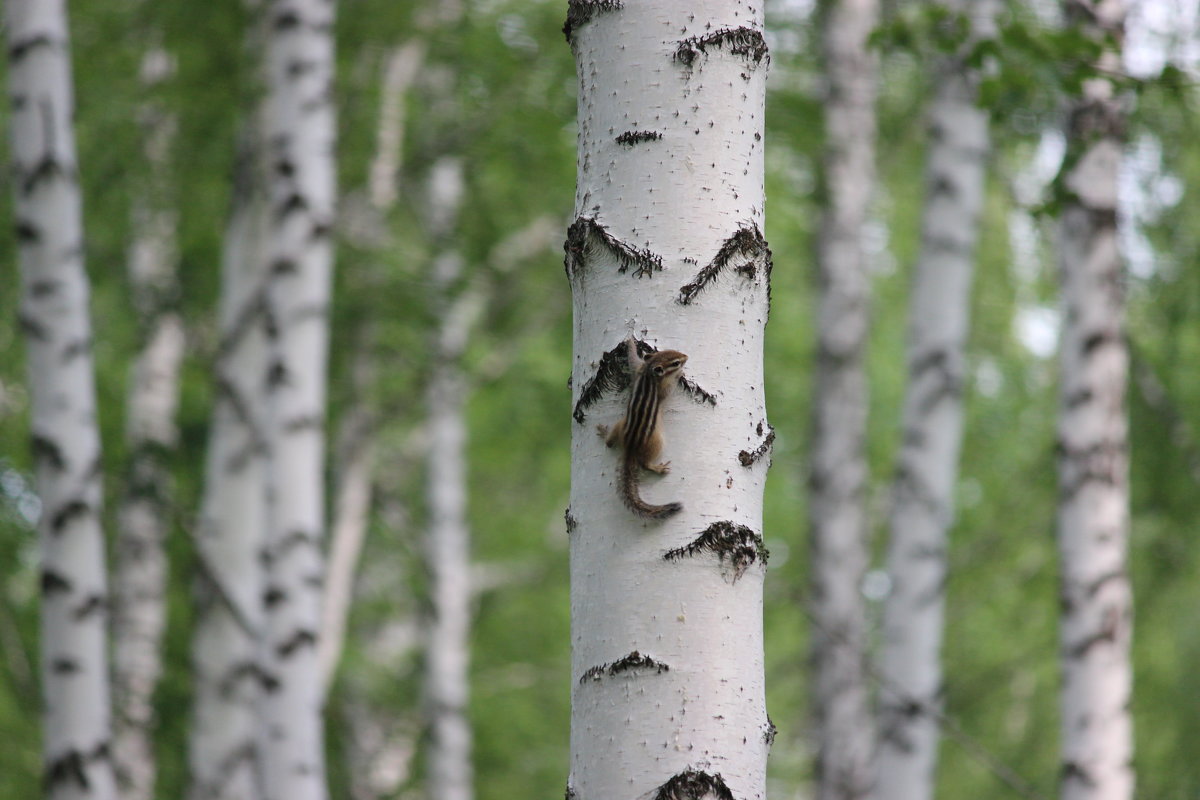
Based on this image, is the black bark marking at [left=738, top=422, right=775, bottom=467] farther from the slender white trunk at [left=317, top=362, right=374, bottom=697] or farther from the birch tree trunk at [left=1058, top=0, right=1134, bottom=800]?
the slender white trunk at [left=317, top=362, right=374, bottom=697]

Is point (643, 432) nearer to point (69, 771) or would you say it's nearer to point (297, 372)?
point (69, 771)

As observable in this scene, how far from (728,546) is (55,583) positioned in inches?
108

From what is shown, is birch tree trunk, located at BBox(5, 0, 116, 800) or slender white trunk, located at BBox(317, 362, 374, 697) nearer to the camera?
birch tree trunk, located at BBox(5, 0, 116, 800)

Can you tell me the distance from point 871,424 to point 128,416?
8467mm

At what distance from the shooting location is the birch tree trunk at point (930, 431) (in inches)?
224

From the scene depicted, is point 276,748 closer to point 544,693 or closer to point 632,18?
point 632,18

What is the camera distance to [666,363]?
5.71ft

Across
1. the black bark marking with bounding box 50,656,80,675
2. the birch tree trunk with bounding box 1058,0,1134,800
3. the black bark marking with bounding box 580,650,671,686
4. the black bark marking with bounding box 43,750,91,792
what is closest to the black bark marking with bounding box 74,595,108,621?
the black bark marking with bounding box 50,656,80,675

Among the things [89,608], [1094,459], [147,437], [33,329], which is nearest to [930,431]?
A: [1094,459]

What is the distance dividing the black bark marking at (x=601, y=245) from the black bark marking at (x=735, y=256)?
0.06 meters

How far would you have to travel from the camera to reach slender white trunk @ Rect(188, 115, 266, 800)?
620 centimetres

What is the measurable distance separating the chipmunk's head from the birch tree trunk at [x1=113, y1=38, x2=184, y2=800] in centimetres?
574

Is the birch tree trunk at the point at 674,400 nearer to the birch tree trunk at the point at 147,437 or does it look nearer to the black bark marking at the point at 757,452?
the black bark marking at the point at 757,452

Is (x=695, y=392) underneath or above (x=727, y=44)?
underneath
